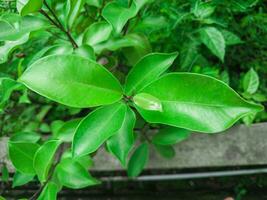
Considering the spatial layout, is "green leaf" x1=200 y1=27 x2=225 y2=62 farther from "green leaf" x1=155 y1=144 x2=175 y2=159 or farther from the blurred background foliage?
"green leaf" x1=155 y1=144 x2=175 y2=159

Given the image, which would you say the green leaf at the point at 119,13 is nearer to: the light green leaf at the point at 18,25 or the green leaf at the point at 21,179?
the light green leaf at the point at 18,25

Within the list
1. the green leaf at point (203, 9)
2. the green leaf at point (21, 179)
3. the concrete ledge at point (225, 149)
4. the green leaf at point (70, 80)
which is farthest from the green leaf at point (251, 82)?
the green leaf at point (21, 179)

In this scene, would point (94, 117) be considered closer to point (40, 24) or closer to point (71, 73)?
point (71, 73)

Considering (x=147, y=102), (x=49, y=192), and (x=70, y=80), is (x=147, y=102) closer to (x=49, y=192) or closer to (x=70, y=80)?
(x=70, y=80)

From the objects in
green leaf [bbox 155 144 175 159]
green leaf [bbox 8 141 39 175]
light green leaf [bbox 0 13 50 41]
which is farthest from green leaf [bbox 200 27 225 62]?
green leaf [bbox 8 141 39 175]

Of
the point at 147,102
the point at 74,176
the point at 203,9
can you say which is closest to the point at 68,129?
the point at 74,176

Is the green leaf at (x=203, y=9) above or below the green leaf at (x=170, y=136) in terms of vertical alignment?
above

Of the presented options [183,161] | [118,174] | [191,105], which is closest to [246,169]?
[183,161]
